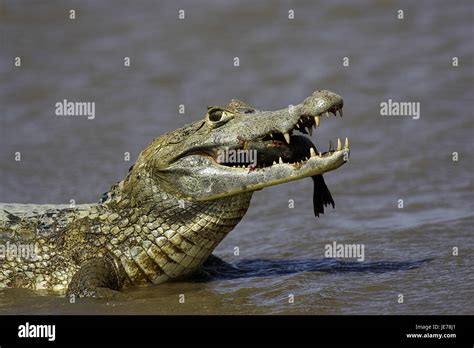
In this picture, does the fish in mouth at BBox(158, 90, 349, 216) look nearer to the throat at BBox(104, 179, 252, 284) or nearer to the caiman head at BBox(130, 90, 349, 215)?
the caiman head at BBox(130, 90, 349, 215)

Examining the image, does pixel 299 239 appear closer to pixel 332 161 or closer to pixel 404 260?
pixel 404 260

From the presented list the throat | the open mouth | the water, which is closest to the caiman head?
the open mouth

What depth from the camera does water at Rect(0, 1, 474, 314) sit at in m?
6.50

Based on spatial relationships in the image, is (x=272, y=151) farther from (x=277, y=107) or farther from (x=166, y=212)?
(x=277, y=107)

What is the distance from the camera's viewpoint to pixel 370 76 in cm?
1291

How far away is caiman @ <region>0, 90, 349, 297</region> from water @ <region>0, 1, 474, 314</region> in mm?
188

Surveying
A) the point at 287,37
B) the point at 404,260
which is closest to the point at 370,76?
the point at 287,37

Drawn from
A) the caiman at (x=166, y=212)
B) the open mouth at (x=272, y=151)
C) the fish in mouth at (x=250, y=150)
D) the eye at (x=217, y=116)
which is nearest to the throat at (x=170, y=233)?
the caiman at (x=166, y=212)

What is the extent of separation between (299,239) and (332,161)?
2.57 meters

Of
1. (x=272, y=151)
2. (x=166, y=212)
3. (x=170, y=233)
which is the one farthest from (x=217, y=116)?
(x=170, y=233)

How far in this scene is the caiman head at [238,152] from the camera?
6.05 m

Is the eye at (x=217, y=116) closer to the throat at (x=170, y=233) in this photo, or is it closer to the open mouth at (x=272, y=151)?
the open mouth at (x=272, y=151)

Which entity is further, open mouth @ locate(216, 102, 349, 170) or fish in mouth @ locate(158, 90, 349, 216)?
open mouth @ locate(216, 102, 349, 170)

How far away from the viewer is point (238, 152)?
6398 mm
